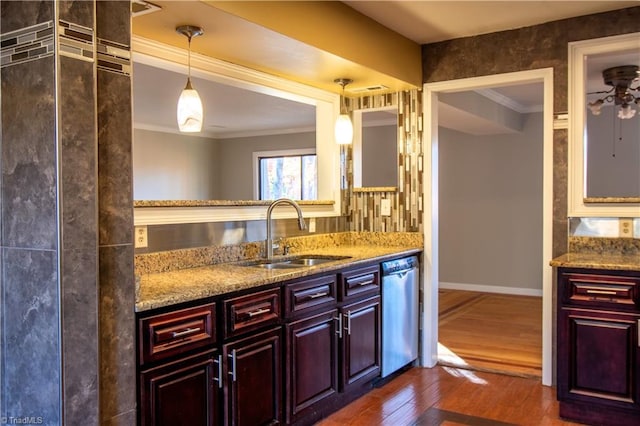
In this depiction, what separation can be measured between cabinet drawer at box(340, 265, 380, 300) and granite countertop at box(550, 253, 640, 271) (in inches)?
39.2

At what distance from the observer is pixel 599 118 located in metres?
6.12

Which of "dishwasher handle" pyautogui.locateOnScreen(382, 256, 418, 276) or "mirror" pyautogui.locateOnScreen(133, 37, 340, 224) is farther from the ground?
"mirror" pyautogui.locateOnScreen(133, 37, 340, 224)

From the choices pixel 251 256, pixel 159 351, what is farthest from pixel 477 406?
pixel 159 351

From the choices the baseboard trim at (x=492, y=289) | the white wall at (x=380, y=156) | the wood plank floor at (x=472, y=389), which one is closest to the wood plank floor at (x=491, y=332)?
the wood plank floor at (x=472, y=389)

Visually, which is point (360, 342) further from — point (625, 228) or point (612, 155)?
point (612, 155)

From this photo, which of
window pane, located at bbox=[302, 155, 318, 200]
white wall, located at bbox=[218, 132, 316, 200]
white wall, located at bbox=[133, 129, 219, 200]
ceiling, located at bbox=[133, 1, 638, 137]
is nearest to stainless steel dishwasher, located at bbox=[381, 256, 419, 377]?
ceiling, located at bbox=[133, 1, 638, 137]

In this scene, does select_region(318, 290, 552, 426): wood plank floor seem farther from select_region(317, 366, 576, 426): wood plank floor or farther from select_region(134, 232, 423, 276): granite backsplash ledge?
select_region(134, 232, 423, 276): granite backsplash ledge

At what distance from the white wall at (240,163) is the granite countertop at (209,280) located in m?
4.85

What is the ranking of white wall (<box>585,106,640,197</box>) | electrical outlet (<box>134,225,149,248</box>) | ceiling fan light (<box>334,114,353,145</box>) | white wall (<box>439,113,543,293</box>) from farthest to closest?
white wall (<box>439,113,543,293</box>)
white wall (<box>585,106,640,197</box>)
ceiling fan light (<box>334,114,353,145</box>)
electrical outlet (<box>134,225,149,248</box>)

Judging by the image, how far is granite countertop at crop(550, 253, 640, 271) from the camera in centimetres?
278

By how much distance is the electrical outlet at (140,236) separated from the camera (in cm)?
251

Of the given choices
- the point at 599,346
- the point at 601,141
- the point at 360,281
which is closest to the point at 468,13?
the point at 360,281

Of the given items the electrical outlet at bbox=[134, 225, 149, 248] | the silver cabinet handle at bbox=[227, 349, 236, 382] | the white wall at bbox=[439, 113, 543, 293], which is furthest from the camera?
the white wall at bbox=[439, 113, 543, 293]

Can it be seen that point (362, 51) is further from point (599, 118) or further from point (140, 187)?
point (140, 187)
